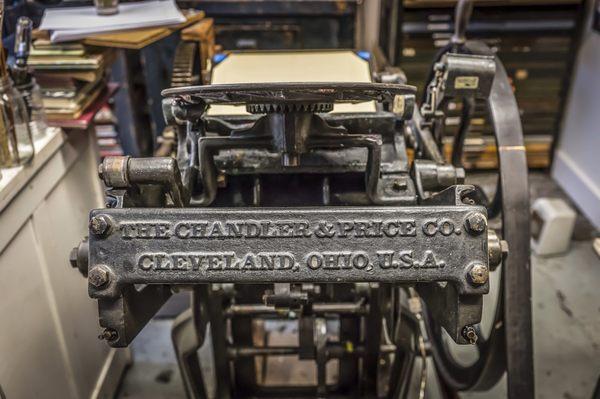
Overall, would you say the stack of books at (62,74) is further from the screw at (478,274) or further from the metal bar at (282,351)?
the screw at (478,274)

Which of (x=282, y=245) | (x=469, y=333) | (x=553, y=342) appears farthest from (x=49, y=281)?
(x=553, y=342)

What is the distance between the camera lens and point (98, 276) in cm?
95

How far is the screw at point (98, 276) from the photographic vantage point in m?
0.95

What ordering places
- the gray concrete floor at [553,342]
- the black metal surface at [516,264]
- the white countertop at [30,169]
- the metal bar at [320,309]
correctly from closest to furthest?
the white countertop at [30,169] → the black metal surface at [516,264] → the metal bar at [320,309] → the gray concrete floor at [553,342]

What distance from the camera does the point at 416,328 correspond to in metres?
1.68

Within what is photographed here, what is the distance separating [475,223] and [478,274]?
0.26ft

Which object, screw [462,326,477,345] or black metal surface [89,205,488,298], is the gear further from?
screw [462,326,477,345]

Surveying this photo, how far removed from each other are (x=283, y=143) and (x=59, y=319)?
1.03 metres

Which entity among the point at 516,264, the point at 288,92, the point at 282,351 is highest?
the point at 288,92

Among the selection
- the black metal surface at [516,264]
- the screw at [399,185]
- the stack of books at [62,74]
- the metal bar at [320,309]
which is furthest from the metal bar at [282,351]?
the stack of books at [62,74]

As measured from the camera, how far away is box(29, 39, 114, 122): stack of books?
1.74 metres

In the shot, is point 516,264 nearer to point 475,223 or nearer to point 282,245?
point 475,223

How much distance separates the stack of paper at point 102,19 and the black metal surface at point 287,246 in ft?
3.41

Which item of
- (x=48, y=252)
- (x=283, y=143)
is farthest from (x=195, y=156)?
(x=48, y=252)
